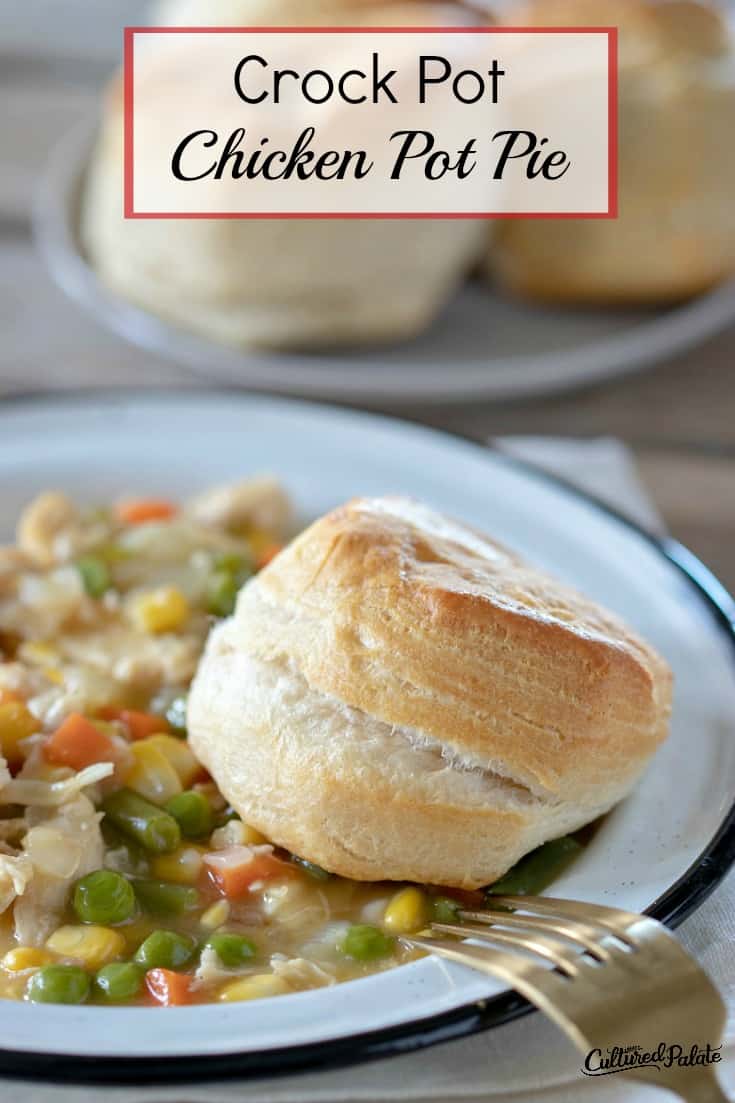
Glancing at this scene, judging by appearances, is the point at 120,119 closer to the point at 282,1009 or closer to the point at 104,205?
the point at 104,205

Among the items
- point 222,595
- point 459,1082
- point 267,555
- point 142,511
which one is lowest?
point 459,1082

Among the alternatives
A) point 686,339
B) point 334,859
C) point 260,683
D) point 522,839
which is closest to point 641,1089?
point 522,839

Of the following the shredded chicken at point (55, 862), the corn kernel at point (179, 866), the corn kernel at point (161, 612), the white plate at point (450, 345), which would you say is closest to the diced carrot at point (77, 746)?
the shredded chicken at point (55, 862)

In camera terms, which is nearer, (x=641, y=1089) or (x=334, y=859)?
(x=641, y=1089)

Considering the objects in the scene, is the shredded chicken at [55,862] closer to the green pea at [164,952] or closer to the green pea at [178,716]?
the green pea at [164,952]

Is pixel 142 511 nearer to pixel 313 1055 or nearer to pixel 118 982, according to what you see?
pixel 118 982

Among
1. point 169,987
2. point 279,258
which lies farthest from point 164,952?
point 279,258
